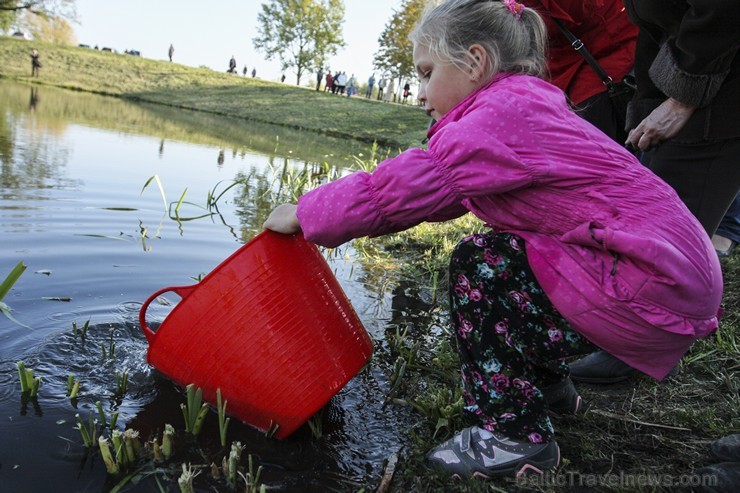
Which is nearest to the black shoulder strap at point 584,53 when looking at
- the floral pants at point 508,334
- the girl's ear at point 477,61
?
the girl's ear at point 477,61

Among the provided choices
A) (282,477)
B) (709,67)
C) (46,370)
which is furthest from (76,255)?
(709,67)

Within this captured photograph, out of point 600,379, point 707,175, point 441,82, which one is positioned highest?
point 441,82

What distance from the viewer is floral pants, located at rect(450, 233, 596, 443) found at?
59.7 inches

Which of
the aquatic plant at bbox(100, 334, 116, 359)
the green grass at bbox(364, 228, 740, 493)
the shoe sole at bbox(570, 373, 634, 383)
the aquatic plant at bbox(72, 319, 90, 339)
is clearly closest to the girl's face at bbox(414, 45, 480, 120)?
the green grass at bbox(364, 228, 740, 493)

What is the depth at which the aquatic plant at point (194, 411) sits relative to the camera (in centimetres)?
157

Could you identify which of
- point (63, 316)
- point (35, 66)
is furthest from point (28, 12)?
point (63, 316)

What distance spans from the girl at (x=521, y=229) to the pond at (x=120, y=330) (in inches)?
15.2

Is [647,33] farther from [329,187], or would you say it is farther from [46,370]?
[46,370]

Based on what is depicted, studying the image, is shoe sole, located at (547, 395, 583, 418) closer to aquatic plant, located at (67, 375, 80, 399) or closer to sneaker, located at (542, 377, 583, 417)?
sneaker, located at (542, 377, 583, 417)

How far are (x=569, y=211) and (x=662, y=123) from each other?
661mm

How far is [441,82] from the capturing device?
167cm

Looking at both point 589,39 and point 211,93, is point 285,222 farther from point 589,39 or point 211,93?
point 211,93

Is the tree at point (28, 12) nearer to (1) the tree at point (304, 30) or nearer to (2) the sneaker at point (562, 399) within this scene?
(1) the tree at point (304, 30)

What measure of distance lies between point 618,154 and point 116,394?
1696 mm
